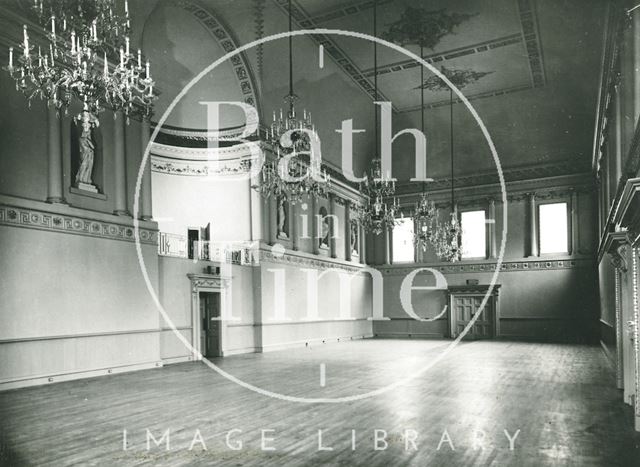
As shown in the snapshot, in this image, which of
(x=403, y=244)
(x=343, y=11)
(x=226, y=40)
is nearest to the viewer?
(x=343, y=11)

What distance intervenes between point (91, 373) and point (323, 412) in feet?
17.2

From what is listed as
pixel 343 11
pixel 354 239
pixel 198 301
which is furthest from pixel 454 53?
pixel 198 301

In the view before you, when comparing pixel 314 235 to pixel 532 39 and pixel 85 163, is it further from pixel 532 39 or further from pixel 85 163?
pixel 85 163

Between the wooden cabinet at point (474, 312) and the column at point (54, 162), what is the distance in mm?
14467

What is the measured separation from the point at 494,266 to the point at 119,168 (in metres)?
14.0

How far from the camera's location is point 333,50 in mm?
14273

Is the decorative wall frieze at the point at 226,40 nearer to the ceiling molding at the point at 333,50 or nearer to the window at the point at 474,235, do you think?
the ceiling molding at the point at 333,50

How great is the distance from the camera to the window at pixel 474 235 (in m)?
20.1

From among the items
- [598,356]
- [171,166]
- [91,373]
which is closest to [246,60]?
[171,166]

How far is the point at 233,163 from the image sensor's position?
15086mm

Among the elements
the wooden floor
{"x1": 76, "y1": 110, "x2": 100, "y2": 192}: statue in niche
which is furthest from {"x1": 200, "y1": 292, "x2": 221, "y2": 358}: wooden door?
{"x1": 76, "y1": 110, "x2": 100, "y2": 192}: statue in niche

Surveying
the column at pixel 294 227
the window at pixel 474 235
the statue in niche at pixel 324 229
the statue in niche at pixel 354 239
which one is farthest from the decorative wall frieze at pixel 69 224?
the window at pixel 474 235

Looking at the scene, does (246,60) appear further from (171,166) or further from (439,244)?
(439,244)

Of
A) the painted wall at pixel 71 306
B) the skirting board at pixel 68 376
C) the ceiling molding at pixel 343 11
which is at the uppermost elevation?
the ceiling molding at pixel 343 11
